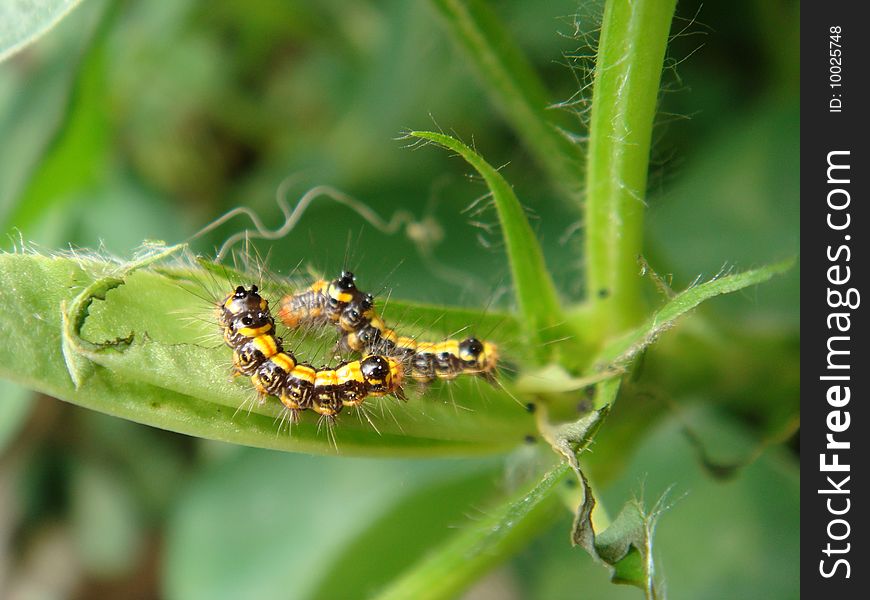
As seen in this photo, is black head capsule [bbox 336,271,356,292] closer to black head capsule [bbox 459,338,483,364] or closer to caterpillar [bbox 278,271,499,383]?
caterpillar [bbox 278,271,499,383]

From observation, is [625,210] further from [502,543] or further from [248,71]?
[248,71]

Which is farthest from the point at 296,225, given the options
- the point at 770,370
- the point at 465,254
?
the point at 770,370

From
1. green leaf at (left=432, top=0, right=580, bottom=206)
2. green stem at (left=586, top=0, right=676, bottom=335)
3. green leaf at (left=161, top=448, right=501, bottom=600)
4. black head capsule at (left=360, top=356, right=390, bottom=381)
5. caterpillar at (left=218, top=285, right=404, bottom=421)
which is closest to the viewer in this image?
green stem at (left=586, top=0, right=676, bottom=335)

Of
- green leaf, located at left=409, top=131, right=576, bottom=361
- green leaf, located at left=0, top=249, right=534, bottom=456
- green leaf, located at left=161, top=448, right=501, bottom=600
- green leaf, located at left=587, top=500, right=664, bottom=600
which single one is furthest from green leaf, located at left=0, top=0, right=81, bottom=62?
green leaf, located at left=161, top=448, right=501, bottom=600

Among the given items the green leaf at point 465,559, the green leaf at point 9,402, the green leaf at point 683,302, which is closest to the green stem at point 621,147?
the green leaf at point 683,302
